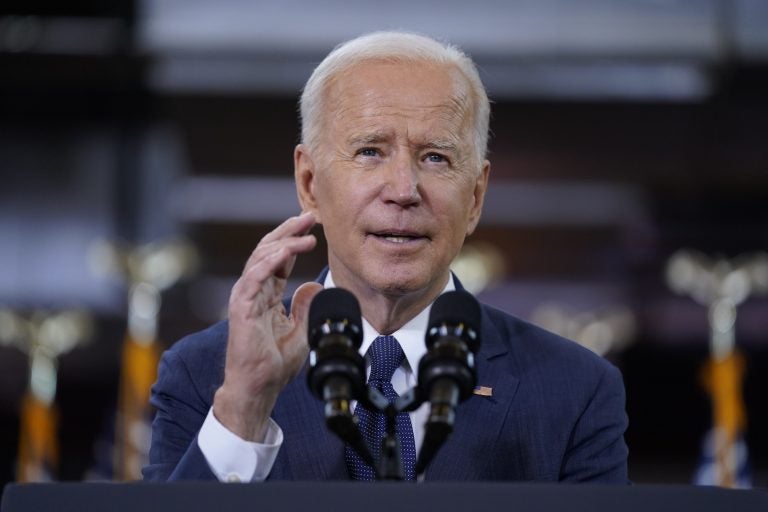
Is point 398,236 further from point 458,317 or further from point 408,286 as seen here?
point 458,317

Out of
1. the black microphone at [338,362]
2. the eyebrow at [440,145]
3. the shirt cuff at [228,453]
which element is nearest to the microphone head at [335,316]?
the black microphone at [338,362]

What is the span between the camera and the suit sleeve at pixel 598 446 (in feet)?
5.99

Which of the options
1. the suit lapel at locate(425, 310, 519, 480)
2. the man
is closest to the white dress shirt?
the man

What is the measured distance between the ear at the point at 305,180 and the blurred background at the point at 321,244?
4523 millimetres

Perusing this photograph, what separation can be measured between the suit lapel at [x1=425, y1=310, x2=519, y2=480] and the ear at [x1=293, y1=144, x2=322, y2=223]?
35 cm

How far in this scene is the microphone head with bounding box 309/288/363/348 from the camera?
141cm

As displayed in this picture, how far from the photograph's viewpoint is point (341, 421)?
1.33 meters

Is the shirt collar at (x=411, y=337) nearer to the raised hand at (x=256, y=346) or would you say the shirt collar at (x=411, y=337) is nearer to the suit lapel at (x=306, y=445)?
the suit lapel at (x=306, y=445)

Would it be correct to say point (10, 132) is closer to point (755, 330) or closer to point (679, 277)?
point (679, 277)

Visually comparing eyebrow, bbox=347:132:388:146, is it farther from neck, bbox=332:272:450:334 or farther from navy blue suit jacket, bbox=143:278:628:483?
navy blue suit jacket, bbox=143:278:628:483

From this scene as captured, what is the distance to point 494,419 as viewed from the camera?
1812 millimetres

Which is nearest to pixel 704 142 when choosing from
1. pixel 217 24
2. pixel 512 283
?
pixel 512 283

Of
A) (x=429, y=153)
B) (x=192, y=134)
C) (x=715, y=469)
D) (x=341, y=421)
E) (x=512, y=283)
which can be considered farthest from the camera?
(x=512, y=283)

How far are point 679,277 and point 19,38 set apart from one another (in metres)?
4.41
